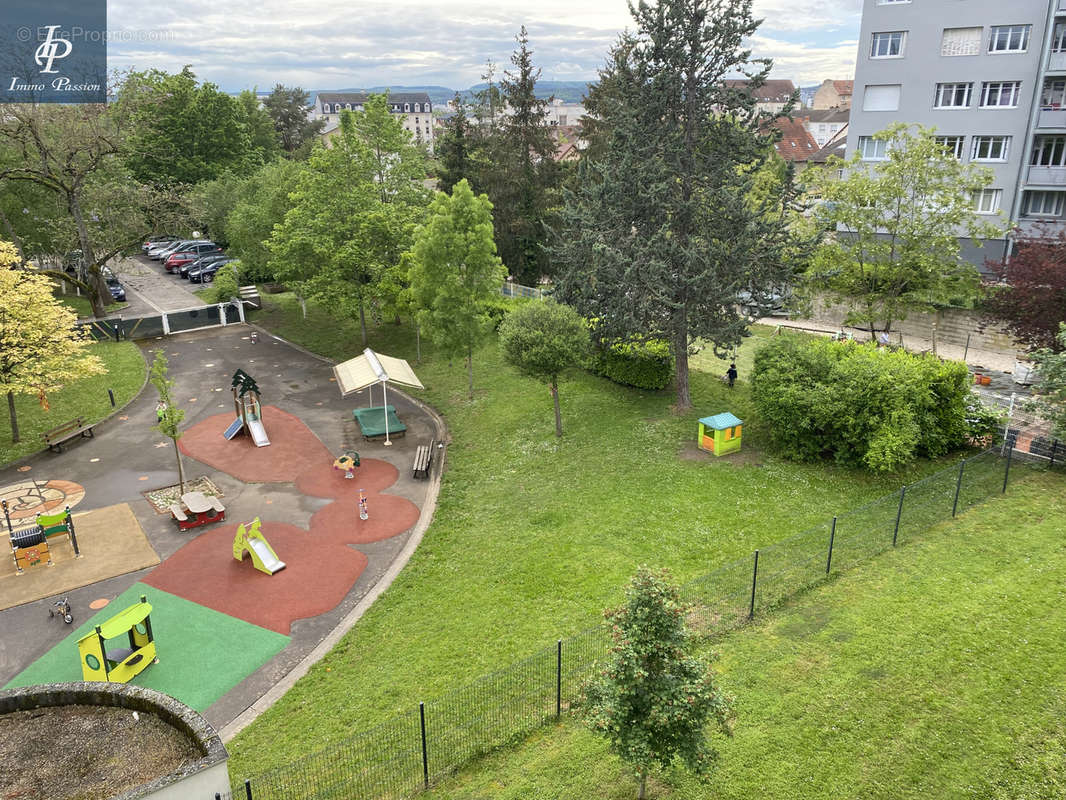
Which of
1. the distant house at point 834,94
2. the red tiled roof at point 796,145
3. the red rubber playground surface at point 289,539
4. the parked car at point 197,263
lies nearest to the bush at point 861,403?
the red rubber playground surface at point 289,539

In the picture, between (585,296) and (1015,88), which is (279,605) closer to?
(585,296)

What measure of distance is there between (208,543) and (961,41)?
44940 millimetres

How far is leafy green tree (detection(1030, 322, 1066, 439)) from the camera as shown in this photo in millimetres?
20234

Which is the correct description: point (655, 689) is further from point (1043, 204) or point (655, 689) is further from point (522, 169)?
point (1043, 204)

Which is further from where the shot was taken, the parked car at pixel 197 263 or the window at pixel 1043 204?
the parked car at pixel 197 263

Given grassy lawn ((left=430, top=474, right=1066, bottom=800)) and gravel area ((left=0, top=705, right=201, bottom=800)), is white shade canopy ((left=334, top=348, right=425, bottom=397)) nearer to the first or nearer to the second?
grassy lawn ((left=430, top=474, right=1066, bottom=800))

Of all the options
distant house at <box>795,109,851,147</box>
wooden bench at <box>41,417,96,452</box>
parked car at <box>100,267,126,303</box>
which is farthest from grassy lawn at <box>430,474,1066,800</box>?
distant house at <box>795,109,851,147</box>

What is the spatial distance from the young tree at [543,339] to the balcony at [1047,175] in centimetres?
3016

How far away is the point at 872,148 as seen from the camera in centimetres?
4341

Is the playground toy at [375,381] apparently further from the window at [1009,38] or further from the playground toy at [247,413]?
the window at [1009,38]

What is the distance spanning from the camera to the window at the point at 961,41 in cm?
3878

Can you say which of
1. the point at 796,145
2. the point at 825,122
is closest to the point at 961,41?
the point at 796,145

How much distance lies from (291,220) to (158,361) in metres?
13.9

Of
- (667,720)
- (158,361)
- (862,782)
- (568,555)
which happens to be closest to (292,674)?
(568,555)
